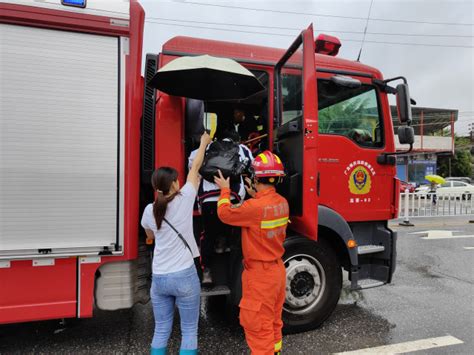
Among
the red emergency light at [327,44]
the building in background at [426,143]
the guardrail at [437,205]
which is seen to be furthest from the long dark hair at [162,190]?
the building in background at [426,143]

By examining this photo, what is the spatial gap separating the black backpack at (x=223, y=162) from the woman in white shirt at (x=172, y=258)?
1.08 ft

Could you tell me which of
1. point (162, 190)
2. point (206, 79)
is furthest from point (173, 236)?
point (206, 79)

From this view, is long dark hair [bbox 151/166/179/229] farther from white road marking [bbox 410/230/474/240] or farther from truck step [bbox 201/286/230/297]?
white road marking [bbox 410/230/474/240]

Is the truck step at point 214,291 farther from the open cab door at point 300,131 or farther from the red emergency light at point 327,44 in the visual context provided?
the red emergency light at point 327,44

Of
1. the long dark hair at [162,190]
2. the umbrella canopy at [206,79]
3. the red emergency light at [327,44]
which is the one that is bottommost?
the long dark hair at [162,190]

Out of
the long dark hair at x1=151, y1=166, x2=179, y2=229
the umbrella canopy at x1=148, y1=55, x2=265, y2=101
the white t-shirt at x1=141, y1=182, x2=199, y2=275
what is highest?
the umbrella canopy at x1=148, y1=55, x2=265, y2=101

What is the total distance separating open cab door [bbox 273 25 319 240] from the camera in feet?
9.18

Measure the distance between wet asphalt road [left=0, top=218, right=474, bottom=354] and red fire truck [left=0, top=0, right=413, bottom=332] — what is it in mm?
352

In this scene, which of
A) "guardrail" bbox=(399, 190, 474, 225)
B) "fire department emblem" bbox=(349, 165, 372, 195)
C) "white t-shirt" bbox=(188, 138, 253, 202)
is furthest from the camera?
"guardrail" bbox=(399, 190, 474, 225)

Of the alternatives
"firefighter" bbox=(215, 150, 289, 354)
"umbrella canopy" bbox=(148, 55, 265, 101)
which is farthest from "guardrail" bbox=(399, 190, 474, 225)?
"firefighter" bbox=(215, 150, 289, 354)

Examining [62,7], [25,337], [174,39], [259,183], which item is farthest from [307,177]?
[25,337]

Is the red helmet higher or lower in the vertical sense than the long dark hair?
higher

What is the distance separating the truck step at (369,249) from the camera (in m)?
3.69

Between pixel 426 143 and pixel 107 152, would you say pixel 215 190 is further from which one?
pixel 426 143
